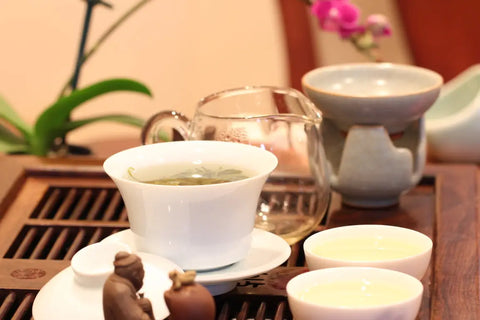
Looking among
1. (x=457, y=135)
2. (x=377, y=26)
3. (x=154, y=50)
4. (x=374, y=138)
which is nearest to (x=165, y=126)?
(x=374, y=138)

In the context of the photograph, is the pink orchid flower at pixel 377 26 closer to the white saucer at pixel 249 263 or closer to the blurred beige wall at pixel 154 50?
the white saucer at pixel 249 263

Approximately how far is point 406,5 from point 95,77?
921 mm

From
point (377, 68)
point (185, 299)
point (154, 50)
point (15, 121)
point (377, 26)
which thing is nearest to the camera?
point (185, 299)

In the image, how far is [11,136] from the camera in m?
1.30

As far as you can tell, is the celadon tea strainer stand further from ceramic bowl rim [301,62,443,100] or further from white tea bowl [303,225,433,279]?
white tea bowl [303,225,433,279]

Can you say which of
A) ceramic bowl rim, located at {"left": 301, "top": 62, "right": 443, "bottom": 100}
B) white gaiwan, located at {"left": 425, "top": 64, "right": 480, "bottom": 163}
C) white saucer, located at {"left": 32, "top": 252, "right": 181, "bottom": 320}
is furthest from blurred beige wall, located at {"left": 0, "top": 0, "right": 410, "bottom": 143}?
white saucer, located at {"left": 32, "top": 252, "right": 181, "bottom": 320}

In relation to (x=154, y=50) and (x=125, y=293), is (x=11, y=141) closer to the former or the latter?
(x=125, y=293)

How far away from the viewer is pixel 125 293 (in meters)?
0.53

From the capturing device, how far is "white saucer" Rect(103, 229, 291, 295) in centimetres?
67

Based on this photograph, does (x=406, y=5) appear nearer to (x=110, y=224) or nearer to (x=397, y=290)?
(x=110, y=224)

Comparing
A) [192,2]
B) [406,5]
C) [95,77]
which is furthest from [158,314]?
[192,2]

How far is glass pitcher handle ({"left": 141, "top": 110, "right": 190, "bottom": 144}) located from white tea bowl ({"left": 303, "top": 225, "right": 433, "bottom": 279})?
206mm

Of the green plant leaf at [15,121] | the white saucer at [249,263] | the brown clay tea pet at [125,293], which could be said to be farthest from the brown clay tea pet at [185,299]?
the green plant leaf at [15,121]

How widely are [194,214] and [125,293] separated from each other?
0.43 ft
